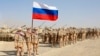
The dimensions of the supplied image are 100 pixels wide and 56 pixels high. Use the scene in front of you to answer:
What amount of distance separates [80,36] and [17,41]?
Answer: 84.9ft

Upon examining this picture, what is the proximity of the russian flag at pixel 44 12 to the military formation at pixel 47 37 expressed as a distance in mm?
854

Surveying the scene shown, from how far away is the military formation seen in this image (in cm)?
1599

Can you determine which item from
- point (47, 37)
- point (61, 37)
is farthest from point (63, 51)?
point (47, 37)

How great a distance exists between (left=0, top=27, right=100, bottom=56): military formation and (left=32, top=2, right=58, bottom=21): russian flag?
0.85m

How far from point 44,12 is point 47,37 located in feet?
55.0

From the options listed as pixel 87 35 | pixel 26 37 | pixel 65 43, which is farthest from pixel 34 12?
pixel 87 35

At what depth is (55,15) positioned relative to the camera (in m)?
17.7

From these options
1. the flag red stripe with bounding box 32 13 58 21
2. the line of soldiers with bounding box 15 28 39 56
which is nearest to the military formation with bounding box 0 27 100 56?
the line of soldiers with bounding box 15 28 39 56

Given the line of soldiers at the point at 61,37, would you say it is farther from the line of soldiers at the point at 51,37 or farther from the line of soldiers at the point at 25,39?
the line of soldiers at the point at 25,39

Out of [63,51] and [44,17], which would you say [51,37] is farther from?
[44,17]

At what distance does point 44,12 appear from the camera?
693 inches

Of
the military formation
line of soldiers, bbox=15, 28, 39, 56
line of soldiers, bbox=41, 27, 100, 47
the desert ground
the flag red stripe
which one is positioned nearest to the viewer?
line of soldiers, bbox=15, 28, 39, 56

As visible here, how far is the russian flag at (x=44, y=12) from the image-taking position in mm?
17447

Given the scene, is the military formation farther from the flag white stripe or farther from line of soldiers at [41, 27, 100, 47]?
the flag white stripe
